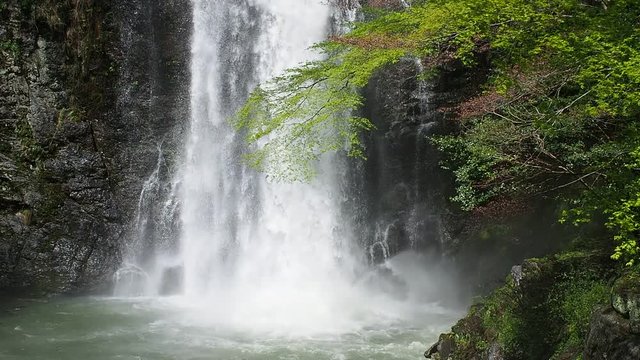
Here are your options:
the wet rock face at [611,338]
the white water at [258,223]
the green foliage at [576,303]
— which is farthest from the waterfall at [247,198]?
the wet rock face at [611,338]

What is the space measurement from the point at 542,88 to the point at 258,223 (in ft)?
33.6

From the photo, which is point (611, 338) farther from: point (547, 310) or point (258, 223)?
point (258, 223)

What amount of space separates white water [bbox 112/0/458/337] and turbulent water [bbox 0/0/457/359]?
3cm

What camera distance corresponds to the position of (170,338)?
36.7ft

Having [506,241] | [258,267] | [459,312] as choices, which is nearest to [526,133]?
Answer: [506,241]

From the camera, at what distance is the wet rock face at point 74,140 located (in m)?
15.5

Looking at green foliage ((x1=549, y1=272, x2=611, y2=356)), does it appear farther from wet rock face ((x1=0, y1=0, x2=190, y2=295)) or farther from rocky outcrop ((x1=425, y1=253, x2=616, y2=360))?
wet rock face ((x1=0, y1=0, x2=190, y2=295))

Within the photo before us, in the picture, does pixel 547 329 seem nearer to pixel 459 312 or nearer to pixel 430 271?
pixel 459 312

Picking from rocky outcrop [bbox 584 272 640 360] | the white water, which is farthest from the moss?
the white water

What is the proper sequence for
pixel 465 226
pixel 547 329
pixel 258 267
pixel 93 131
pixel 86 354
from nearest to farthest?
pixel 547 329 → pixel 86 354 → pixel 465 226 → pixel 258 267 → pixel 93 131

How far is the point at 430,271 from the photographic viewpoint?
1548cm

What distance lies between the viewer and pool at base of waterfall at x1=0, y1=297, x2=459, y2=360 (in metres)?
10.1

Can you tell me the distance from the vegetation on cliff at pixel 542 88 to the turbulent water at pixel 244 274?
152 inches

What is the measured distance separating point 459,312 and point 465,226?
2.40 m
